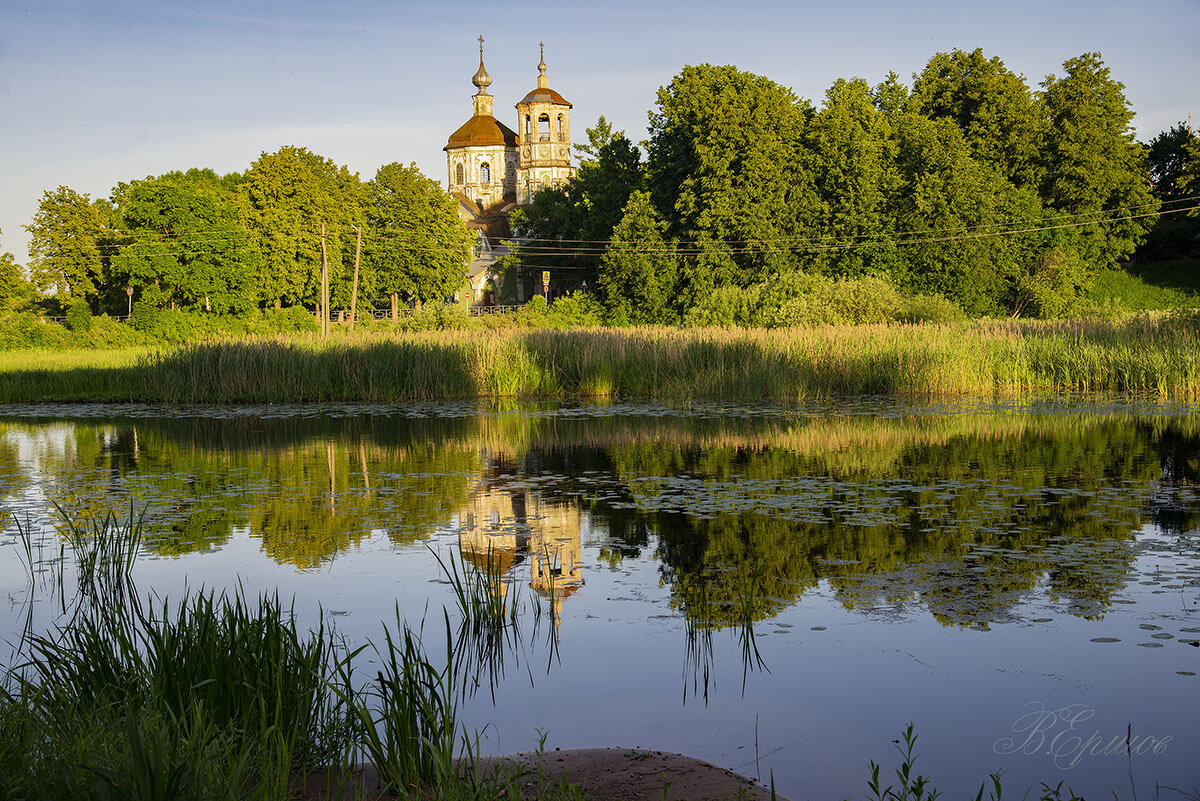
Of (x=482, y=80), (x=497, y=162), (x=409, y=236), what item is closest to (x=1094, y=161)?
(x=409, y=236)

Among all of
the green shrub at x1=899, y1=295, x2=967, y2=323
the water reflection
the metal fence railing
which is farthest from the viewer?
the metal fence railing

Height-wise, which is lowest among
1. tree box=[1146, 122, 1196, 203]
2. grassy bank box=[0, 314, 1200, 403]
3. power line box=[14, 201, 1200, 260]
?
grassy bank box=[0, 314, 1200, 403]

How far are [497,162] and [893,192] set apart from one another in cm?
6929

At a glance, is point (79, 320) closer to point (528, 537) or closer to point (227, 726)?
point (528, 537)

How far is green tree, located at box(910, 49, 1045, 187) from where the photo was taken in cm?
5522

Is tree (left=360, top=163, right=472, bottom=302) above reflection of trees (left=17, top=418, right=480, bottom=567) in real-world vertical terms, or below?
above

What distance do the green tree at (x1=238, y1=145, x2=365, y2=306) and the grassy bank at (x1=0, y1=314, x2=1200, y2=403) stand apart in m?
33.9

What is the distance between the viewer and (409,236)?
221 ft

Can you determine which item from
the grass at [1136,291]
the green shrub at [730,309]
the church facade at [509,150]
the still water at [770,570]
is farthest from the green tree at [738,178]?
the church facade at [509,150]

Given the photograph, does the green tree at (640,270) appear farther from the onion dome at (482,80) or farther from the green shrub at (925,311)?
the onion dome at (482,80)

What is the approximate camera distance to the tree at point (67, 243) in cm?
5847

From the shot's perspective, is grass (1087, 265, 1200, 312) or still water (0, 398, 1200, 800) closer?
still water (0, 398, 1200, 800)

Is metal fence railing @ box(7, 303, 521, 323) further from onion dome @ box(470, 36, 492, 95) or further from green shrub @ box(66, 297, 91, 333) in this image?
onion dome @ box(470, 36, 492, 95)

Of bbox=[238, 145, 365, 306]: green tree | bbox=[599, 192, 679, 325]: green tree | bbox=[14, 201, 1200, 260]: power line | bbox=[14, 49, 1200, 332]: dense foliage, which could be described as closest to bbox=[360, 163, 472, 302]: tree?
bbox=[14, 49, 1200, 332]: dense foliage
